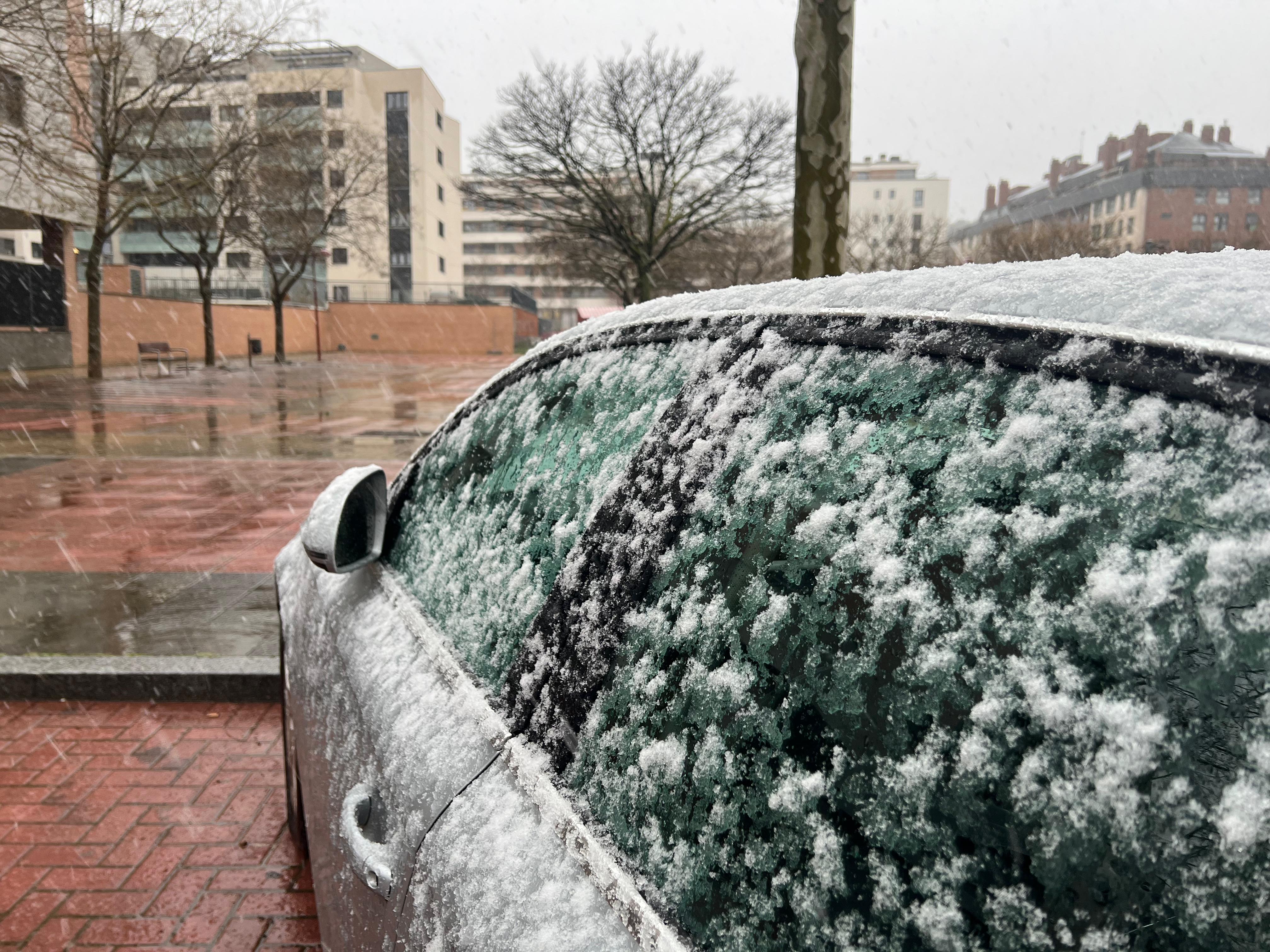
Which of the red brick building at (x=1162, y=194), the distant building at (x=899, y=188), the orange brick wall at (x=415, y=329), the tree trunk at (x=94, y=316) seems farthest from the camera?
the distant building at (x=899, y=188)

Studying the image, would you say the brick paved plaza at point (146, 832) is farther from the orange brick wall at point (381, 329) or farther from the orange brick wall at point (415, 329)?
the orange brick wall at point (415, 329)

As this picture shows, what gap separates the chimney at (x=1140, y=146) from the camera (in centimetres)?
7350

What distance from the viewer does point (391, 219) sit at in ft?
237

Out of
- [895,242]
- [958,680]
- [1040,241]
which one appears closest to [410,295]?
[895,242]

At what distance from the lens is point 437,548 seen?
1.89 m

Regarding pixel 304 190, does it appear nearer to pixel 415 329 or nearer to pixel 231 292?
pixel 231 292

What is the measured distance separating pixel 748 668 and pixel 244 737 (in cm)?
344

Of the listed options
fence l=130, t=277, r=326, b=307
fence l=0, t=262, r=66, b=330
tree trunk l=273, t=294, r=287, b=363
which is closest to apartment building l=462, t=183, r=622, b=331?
fence l=130, t=277, r=326, b=307

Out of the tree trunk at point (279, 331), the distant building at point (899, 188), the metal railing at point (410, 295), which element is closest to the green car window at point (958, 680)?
the tree trunk at point (279, 331)

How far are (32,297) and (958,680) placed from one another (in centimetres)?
3048

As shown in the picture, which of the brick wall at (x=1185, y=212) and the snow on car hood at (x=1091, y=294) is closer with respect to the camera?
the snow on car hood at (x=1091, y=294)

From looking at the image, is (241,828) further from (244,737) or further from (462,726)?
(462,726)

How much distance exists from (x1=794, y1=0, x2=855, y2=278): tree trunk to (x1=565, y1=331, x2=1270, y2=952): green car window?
441cm

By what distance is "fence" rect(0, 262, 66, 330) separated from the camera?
24.7m
